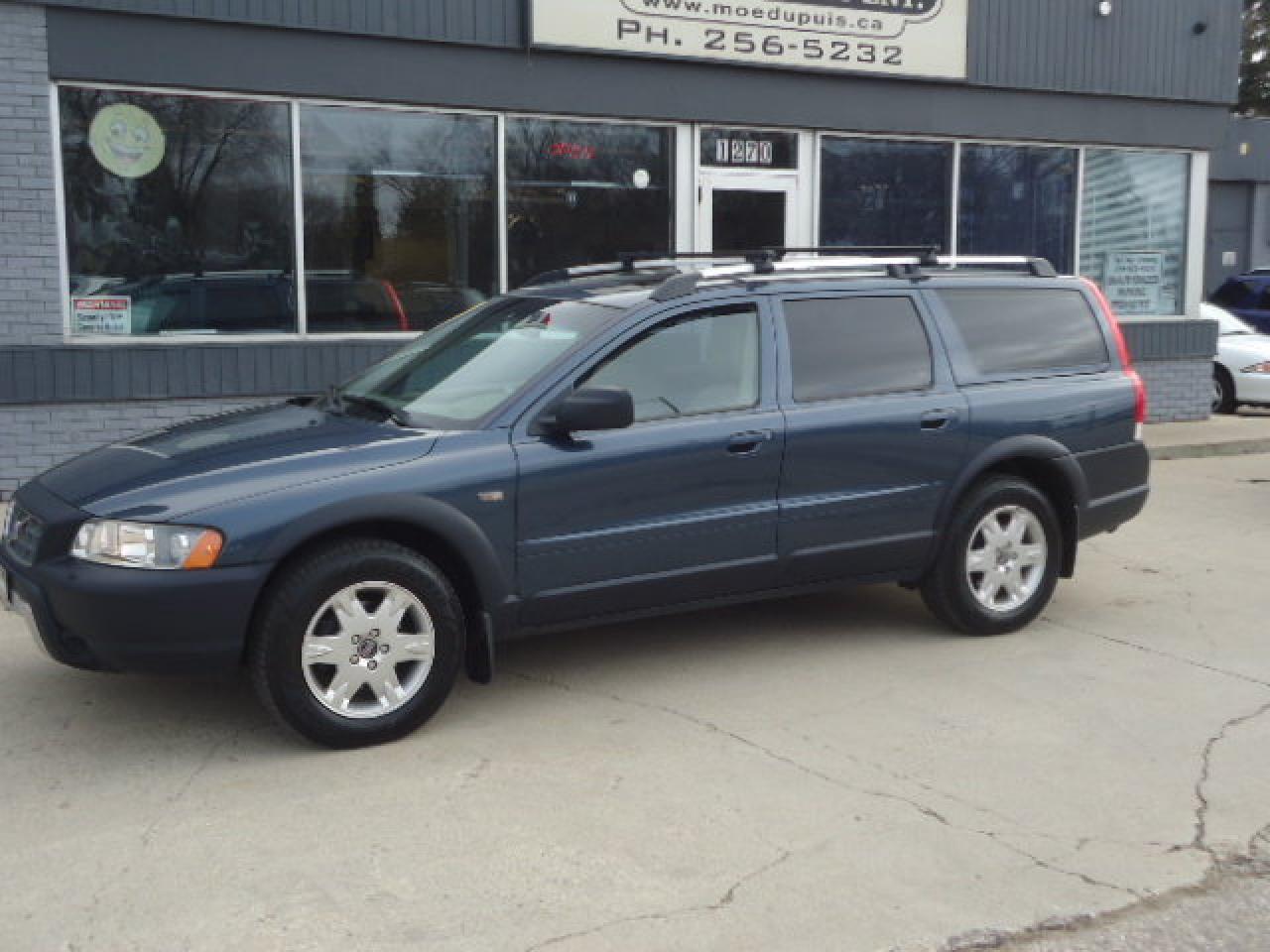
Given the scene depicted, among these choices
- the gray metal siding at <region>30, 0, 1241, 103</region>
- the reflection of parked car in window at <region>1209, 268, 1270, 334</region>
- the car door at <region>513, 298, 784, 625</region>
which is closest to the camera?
the car door at <region>513, 298, 784, 625</region>

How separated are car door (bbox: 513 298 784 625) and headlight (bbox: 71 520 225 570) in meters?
1.12

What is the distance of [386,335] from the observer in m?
10.4

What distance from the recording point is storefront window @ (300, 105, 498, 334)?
1009 cm

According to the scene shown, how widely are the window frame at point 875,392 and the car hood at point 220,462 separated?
162cm

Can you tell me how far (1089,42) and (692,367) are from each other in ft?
30.6

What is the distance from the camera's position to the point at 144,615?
440cm

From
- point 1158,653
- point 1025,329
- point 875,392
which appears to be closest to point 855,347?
point 875,392

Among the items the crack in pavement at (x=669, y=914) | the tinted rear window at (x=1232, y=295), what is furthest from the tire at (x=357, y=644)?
the tinted rear window at (x=1232, y=295)

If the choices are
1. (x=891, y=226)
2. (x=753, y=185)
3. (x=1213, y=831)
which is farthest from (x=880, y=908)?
(x=891, y=226)

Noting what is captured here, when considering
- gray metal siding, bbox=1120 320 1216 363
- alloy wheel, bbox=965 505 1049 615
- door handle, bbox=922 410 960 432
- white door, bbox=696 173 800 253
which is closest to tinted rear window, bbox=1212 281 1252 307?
gray metal siding, bbox=1120 320 1216 363

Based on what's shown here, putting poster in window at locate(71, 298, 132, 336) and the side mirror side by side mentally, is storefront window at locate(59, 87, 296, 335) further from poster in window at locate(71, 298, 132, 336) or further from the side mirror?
A: the side mirror

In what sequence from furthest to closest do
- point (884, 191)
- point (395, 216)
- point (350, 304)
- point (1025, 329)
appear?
1. point (884, 191)
2. point (395, 216)
3. point (350, 304)
4. point (1025, 329)

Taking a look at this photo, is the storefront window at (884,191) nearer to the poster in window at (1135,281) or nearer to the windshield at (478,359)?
the poster in window at (1135,281)

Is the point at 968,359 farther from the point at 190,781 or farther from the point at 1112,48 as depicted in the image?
the point at 1112,48
